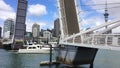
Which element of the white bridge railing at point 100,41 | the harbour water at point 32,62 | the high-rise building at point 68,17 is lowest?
the harbour water at point 32,62

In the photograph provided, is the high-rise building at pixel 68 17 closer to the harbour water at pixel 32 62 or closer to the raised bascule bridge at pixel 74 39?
the raised bascule bridge at pixel 74 39

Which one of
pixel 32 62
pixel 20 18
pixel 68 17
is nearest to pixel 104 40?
pixel 68 17

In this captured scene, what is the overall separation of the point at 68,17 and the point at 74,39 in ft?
14.6

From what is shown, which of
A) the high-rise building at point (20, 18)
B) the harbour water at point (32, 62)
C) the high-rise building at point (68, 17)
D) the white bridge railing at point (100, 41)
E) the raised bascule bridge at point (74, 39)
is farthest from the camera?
the high-rise building at point (20, 18)

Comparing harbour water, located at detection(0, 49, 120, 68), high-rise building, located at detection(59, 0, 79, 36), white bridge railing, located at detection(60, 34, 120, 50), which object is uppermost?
high-rise building, located at detection(59, 0, 79, 36)

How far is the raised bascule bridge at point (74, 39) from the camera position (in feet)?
93.5

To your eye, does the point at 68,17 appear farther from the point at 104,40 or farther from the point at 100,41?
the point at 104,40

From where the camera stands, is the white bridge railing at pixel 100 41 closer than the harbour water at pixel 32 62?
Yes

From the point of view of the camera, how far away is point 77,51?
3441 cm

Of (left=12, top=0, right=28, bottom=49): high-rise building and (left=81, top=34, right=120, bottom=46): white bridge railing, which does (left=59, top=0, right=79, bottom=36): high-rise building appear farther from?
(left=12, top=0, right=28, bottom=49): high-rise building

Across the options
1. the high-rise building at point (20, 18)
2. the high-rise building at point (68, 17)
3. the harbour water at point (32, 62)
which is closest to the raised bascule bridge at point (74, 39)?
the high-rise building at point (68, 17)

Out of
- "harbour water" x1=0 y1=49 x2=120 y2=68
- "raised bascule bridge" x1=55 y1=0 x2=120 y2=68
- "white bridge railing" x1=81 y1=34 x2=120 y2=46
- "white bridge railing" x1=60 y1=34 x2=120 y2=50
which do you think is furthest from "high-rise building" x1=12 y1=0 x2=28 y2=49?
"white bridge railing" x1=81 y1=34 x2=120 y2=46

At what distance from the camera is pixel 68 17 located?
124 ft

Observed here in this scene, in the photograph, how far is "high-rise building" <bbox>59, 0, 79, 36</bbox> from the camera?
3747cm
